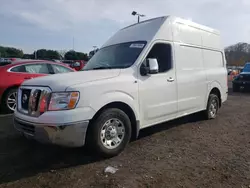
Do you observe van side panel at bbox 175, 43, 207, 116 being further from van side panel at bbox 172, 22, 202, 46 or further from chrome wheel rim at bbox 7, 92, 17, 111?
chrome wheel rim at bbox 7, 92, 17, 111

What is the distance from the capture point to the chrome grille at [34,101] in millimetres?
3468

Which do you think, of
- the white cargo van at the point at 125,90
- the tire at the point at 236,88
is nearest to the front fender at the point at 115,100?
the white cargo van at the point at 125,90

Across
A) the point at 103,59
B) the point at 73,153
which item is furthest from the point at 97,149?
the point at 103,59

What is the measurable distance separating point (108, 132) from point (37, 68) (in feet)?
15.8

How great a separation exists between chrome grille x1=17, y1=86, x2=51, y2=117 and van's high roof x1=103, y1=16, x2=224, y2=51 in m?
2.21

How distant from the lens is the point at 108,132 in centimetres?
384

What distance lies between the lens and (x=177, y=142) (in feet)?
15.3

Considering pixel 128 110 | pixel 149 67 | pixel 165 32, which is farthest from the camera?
pixel 165 32

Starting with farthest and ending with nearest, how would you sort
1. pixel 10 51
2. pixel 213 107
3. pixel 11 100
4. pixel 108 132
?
pixel 10 51 < pixel 11 100 < pixel 213 107 < pixel 108 132

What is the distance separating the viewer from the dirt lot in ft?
10.2

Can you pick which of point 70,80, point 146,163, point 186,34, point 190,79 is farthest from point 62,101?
point 186,34

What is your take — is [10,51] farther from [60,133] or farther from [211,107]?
[60,133]

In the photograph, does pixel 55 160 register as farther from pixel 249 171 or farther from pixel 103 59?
pixel 249 171

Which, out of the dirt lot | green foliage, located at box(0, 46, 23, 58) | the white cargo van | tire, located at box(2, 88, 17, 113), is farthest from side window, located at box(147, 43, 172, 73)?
green foliage, located at box(0, 46, 23, 58)
